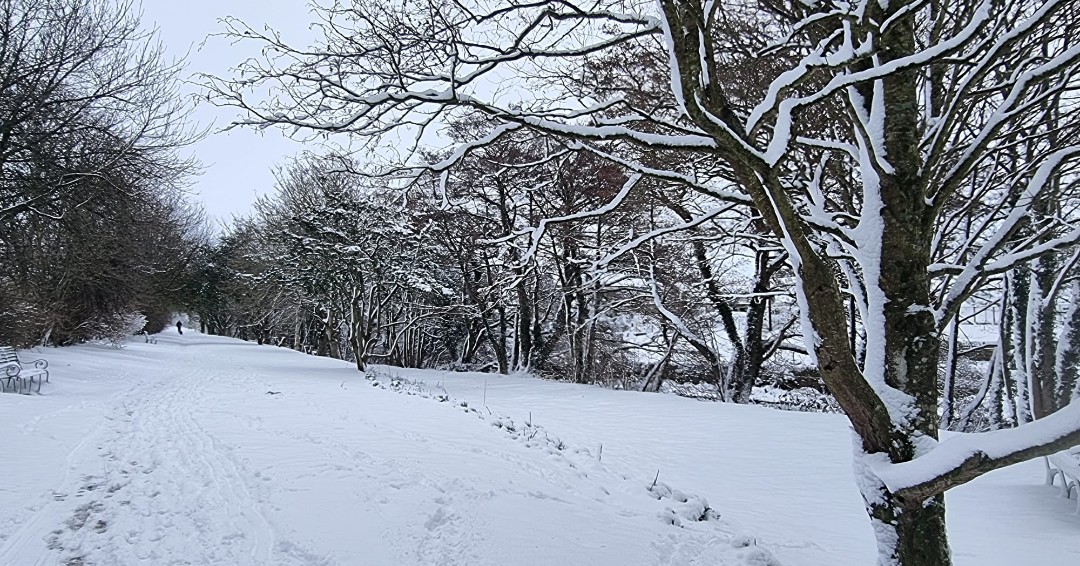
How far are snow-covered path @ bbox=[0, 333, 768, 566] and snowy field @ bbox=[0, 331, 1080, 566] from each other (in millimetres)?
21

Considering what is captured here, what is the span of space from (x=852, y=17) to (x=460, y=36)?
6.61 feet

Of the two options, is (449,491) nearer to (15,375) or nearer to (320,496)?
(320,496)

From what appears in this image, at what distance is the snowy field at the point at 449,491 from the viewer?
3.51 m

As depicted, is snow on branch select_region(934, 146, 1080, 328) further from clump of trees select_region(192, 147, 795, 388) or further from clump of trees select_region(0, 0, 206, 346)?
clump of trees select_region(0, 0, 206, 346)

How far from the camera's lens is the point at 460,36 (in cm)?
313

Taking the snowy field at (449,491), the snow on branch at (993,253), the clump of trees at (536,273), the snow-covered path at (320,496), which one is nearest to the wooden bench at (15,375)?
the snowy field at (449,491)

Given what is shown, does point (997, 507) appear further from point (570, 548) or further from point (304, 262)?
point (304, 262)

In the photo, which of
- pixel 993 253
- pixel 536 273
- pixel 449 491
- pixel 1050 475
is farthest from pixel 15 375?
pixel 1050 475

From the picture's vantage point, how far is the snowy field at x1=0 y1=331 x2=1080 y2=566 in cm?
351

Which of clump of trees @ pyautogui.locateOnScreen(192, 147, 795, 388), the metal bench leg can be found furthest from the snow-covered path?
clump of trees @ pyautogui.locateOnScreen(192, 147, 795, 388)

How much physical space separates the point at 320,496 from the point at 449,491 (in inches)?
40.3

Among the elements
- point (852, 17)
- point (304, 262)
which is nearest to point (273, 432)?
point (852, 17)

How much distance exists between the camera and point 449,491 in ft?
14.6

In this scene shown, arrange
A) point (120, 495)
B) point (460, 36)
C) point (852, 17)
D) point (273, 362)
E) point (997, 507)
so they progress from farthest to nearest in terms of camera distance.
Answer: point (273, 362) < point (997, 507) < point (120, 495) < point (460, 36) < point (852, 17)
